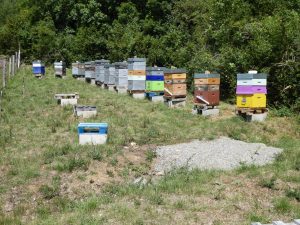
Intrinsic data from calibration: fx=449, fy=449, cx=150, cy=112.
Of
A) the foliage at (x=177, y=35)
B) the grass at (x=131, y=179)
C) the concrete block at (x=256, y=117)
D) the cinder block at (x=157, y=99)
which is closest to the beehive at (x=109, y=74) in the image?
the foliage at (x=177, y=35)

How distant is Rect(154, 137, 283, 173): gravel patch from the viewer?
870 centimetres

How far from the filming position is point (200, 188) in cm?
714

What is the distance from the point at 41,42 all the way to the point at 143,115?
27.9m

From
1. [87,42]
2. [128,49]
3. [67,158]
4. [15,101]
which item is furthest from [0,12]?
[67,158]

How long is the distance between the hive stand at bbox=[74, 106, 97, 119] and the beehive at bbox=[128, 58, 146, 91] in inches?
171

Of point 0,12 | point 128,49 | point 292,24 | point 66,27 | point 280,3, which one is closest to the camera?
point 292,24

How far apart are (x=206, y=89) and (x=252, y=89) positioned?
1568mm

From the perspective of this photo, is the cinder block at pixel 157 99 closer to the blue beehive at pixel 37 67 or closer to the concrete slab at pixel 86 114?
the concrete slab at pixel 86 114

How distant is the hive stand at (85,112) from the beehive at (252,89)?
4.39m

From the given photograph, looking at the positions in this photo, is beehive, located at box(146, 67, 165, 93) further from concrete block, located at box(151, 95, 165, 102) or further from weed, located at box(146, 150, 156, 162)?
weed, located at box(146, 150, 156, 162)

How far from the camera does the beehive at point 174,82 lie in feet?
51.6

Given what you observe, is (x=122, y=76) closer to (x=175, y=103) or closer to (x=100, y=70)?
(x=100, y=70)

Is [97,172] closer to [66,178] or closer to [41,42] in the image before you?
[66,178]

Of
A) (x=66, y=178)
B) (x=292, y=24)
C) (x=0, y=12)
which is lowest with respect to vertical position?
(x=66, y=178)
